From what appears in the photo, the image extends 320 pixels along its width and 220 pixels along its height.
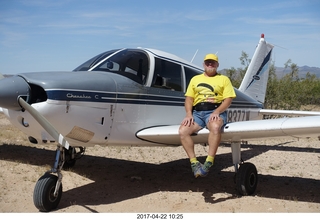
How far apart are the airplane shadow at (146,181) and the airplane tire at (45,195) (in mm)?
231

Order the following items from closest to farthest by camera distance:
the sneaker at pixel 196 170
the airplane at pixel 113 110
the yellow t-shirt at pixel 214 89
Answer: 1. the airplane at pixel 113 110
2. the sneaker at pixel 196 170
3. the yellow t-shirt at pixel 214 89

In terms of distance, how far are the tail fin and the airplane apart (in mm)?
3499

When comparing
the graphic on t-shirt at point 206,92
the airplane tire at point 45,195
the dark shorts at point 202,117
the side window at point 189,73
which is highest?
the side window at point 189,73

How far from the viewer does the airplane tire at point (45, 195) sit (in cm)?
448

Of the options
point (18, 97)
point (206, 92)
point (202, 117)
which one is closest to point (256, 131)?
point (202, 117)

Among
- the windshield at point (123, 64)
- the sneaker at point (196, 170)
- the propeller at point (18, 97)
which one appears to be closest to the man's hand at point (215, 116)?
the sneaker at point (196, 170)

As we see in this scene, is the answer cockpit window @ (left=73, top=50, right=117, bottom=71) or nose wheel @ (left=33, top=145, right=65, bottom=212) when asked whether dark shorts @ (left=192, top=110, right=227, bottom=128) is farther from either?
nose wheel @ (left=33, top=145, right=65, bottom=212)

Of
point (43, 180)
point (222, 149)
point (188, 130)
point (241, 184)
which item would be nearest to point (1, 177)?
point (43, 180)

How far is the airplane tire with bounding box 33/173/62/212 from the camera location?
4.48 meters

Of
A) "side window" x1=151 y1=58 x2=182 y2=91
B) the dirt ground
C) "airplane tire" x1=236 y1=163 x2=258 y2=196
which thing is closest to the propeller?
the dirt ground

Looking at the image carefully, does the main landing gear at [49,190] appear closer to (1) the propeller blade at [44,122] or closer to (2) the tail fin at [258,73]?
(1) the propeller blade at [44,122]

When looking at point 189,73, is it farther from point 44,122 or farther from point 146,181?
point 44,122

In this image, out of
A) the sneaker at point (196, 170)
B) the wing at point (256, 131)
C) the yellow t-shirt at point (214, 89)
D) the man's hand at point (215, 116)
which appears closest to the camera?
the sneaker at point (196, 170)

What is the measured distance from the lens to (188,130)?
4852 millimetres
